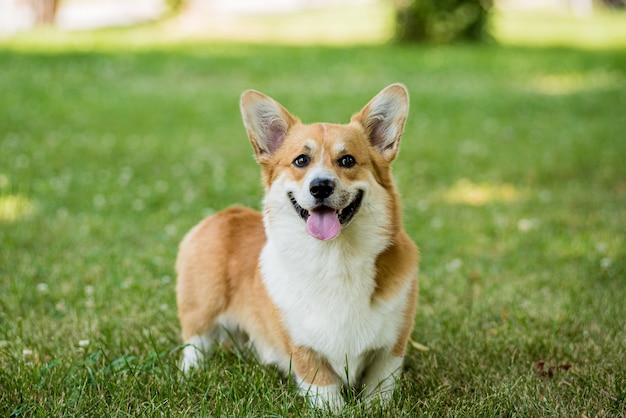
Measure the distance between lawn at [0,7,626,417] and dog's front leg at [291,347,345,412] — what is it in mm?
83

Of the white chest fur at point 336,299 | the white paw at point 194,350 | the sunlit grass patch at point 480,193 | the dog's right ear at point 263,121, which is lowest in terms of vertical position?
the sunlit grass patch at point 480,193

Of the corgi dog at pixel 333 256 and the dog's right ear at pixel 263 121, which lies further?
the dog's right ear at pixel 263 121

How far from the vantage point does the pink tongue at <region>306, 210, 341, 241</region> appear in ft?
9.62

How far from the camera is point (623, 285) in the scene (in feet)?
14.6

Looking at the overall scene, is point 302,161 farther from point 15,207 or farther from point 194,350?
point 15,207

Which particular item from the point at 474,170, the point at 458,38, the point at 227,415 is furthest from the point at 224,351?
the point at 458,38

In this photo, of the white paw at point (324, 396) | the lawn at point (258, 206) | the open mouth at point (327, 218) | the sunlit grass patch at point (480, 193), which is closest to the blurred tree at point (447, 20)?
the lawn at point (258, 206)

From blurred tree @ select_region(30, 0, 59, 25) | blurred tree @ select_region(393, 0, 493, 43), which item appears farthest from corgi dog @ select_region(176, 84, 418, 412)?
blurred tree @ select_region(30, 0, 59, 25)

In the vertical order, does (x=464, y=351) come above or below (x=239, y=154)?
above

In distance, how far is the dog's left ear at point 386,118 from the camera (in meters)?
3.23

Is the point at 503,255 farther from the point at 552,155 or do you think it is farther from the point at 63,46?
the point at 63,46

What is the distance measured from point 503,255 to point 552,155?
10.6 ft

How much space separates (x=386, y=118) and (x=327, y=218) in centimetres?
62

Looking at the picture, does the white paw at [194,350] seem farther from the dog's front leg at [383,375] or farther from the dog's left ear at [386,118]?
the dog's left ear at [386,118]
